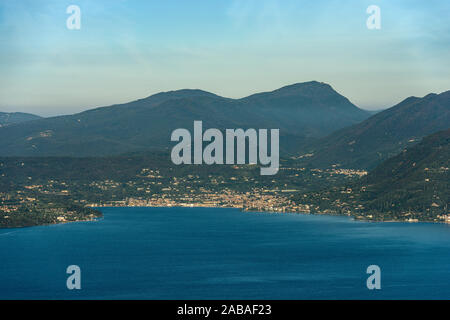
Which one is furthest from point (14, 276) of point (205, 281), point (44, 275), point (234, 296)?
point (234, 296)

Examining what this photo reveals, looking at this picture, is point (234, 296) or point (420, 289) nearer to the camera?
point (234, 296)
